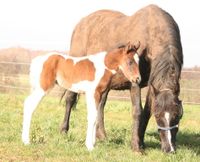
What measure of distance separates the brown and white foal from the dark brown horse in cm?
52

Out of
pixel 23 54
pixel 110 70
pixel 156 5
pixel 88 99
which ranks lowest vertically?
pixel 23 54

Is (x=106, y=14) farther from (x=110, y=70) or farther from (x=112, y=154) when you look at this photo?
(x=112, y=154)

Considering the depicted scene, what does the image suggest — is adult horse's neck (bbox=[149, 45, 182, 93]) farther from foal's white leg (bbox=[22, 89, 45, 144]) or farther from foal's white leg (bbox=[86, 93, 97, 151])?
foal's white leg (bbox=[22, 89, 45, 144])

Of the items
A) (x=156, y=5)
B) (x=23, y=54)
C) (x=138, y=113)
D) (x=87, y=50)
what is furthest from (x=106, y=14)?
(x=23, y=54)

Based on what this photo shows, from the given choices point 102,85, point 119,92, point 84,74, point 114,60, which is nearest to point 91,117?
point 102,85

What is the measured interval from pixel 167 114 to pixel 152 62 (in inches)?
45.1

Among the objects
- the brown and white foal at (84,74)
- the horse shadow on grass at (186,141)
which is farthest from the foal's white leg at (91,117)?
the horse shadow on grass at (186,141)

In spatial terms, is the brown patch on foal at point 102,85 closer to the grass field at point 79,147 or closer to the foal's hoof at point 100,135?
the grass field at point 79,147

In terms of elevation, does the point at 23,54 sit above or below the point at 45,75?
below

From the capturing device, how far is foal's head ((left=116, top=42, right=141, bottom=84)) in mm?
6344

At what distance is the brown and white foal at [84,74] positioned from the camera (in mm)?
6500

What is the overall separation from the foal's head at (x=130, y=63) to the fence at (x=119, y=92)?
12.0m

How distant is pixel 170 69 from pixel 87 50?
319 centimetres

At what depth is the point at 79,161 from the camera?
5.78 m
